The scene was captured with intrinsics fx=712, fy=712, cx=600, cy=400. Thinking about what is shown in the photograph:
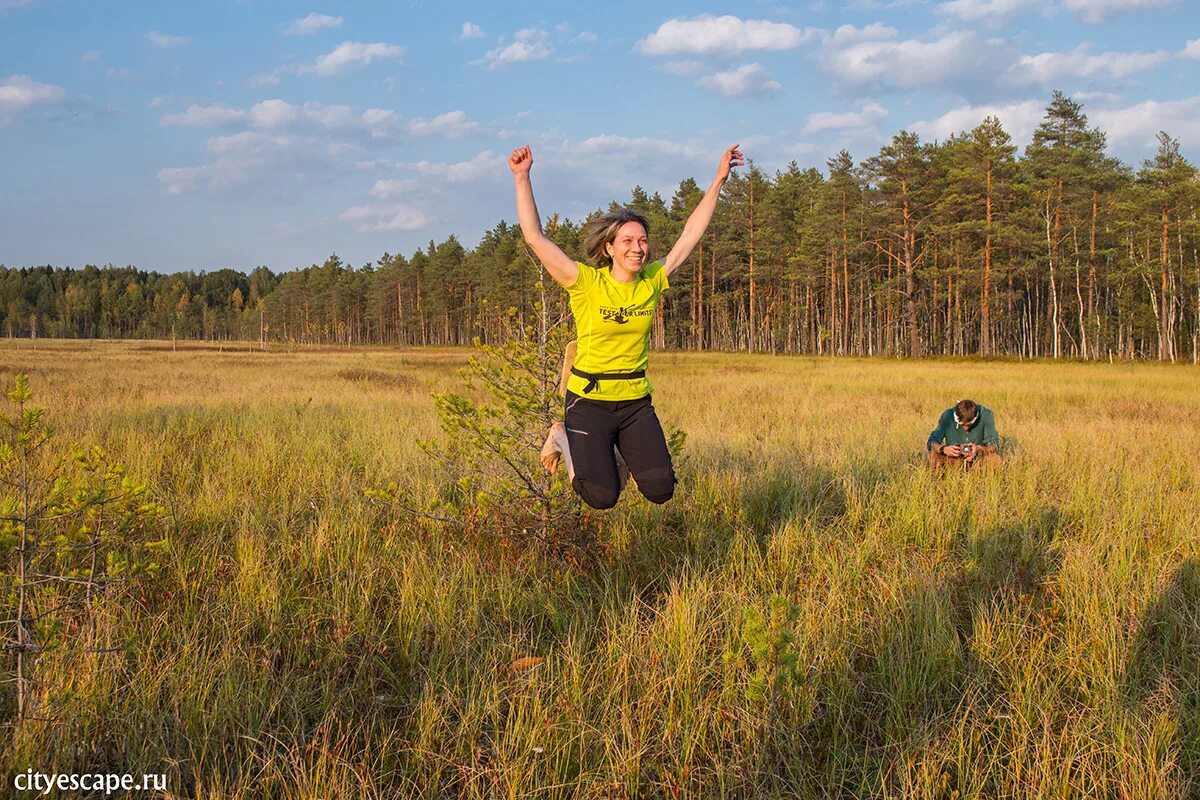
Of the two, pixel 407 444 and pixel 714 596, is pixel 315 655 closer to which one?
pixel 714 596

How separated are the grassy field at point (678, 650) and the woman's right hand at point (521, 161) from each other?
2.36 m

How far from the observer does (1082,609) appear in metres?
3.87

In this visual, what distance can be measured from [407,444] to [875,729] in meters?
6.92

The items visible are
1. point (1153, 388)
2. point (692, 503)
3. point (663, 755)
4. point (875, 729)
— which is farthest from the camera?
point (1153, 388)

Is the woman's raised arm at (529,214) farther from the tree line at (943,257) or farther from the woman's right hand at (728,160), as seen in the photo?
the tree line at (943,257)

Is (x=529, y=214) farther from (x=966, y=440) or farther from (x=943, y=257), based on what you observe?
(x=943, y=257)

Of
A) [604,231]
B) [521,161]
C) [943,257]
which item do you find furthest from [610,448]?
[943,257]

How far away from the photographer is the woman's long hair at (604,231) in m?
4.21

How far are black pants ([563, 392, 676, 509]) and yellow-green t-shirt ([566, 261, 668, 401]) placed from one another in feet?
0.29

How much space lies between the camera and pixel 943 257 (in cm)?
4997

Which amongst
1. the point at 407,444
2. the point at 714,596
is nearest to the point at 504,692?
the point at 714,596

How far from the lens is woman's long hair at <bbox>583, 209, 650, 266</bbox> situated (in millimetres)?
4215

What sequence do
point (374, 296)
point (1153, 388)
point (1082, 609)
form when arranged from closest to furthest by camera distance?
point (1082, 609) < point (1153, 388) < point (374, 296)

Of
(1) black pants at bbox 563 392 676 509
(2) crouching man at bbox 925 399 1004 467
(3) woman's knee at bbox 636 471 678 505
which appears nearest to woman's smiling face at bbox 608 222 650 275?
(1) black pants at bbox 563 392 676 509
